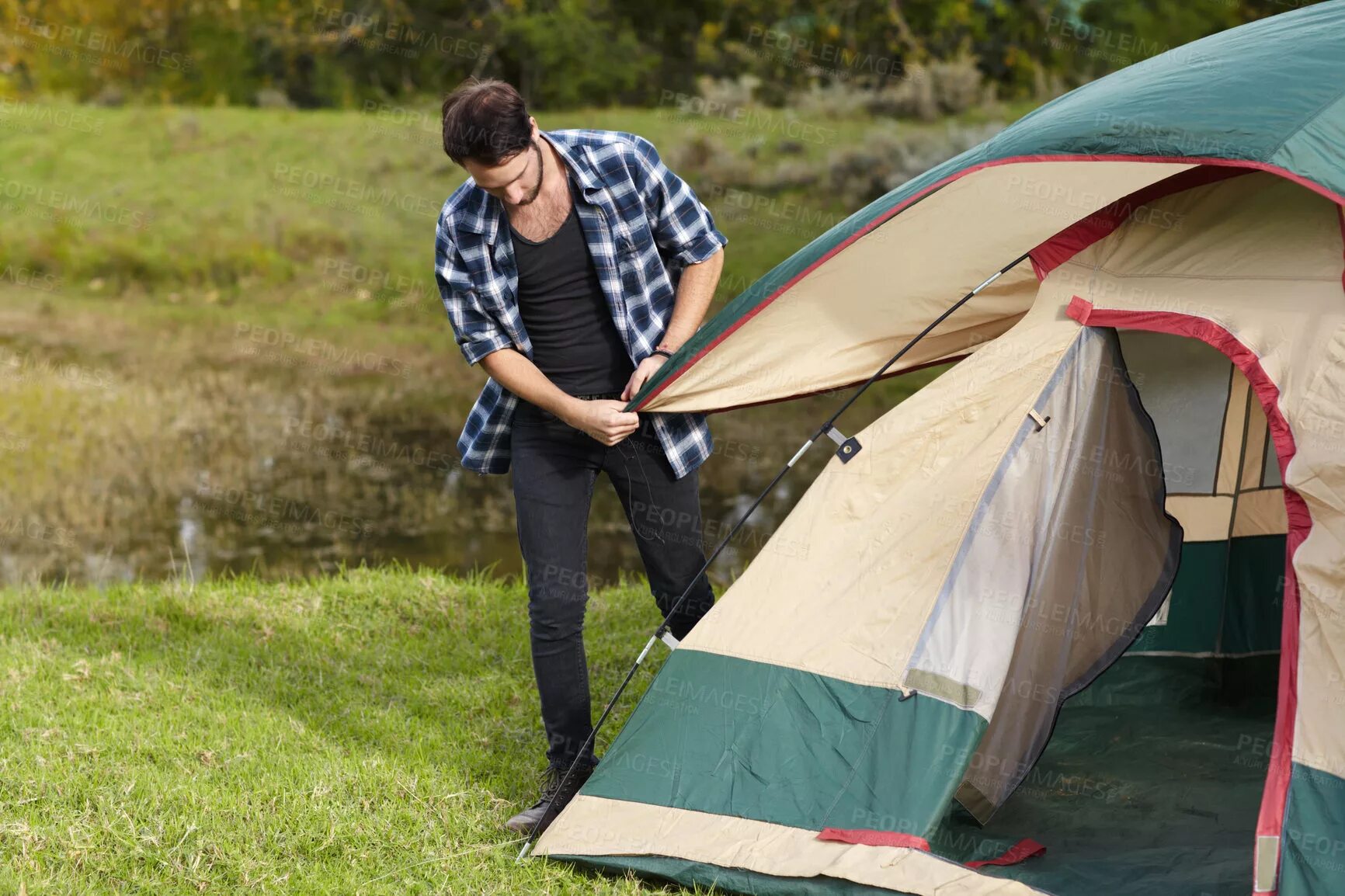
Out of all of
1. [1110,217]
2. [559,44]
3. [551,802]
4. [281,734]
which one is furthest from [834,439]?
[559,44]

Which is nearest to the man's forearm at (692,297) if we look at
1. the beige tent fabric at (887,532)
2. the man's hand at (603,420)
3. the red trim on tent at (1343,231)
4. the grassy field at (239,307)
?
the man's hand at (603,420)

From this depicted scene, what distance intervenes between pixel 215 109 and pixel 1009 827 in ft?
59.4

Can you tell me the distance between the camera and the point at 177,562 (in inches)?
269

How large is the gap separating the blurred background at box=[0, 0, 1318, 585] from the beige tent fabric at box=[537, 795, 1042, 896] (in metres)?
3.27

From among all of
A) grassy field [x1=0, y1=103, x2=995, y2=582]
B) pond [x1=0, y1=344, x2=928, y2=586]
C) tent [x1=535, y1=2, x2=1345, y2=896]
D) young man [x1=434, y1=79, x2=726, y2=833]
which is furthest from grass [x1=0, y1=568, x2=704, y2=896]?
grassy field [x1=0, y1=103, x2=995, y2=582]

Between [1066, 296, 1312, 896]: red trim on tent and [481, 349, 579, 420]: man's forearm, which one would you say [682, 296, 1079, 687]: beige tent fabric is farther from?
[481, 349, 579, 420]: man's forearm

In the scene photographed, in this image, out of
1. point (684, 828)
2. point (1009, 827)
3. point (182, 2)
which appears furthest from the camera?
point (182, 2)

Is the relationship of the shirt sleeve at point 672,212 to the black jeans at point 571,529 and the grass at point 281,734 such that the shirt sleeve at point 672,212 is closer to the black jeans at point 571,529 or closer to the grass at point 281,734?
the black jeans at point 571,529

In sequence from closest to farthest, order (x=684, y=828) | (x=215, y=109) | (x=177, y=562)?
1. (x=684, y=828)
2. (x=177, y=562)
3. (x=215, y=109)

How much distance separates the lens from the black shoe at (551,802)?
10.6 ft

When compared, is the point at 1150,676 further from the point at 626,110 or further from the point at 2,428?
the point at 626,110

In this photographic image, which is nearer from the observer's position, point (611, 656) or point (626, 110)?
point (611, 656)

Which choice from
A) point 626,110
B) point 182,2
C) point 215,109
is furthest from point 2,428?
point 182,2

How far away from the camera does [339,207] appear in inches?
647
